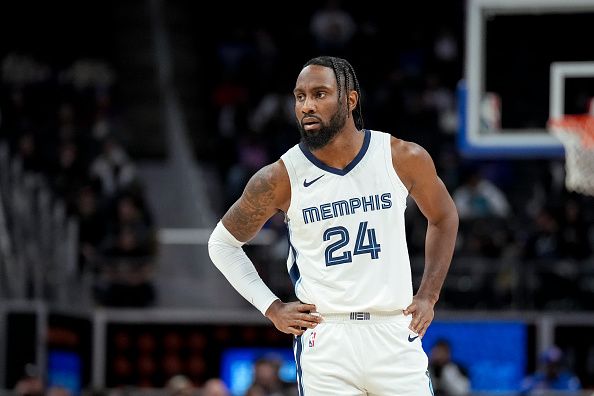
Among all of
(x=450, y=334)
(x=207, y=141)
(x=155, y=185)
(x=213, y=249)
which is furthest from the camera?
(x=207, y=141)

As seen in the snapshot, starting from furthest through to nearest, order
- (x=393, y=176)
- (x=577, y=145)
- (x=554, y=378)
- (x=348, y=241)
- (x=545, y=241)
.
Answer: (x=545, y=241), (x=554, y=378), (x=577, y=145), (x=393, y=176), (x=348, y=241)

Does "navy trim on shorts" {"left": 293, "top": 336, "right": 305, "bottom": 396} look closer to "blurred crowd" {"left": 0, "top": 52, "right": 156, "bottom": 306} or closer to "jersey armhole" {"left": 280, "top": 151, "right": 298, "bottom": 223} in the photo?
"jersey armhole" {"left": 280, "top": 151, "right": 298, "bottom": 223}

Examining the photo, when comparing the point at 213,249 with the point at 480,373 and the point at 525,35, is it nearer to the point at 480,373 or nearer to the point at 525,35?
the point at 525,35

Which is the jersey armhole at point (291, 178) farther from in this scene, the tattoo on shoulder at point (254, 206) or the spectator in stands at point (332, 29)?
the spectator in stands at point (332, 29)

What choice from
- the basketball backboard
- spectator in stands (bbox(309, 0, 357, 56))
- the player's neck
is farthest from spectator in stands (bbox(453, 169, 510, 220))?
the player's neck

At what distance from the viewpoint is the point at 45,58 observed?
26078mm

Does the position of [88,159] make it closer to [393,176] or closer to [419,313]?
[393,176]

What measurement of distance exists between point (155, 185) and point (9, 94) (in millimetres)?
3325

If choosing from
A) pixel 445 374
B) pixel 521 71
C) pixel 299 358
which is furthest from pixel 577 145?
pixel 299 358

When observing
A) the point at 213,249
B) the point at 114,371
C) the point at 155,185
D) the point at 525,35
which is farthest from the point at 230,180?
the point at 213,249

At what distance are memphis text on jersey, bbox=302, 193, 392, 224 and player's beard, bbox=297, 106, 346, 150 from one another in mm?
333

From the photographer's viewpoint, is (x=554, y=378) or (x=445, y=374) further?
(x=445, y=374)

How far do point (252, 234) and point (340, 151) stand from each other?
71 cm

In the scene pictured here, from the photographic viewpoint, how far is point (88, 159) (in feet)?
68.7
